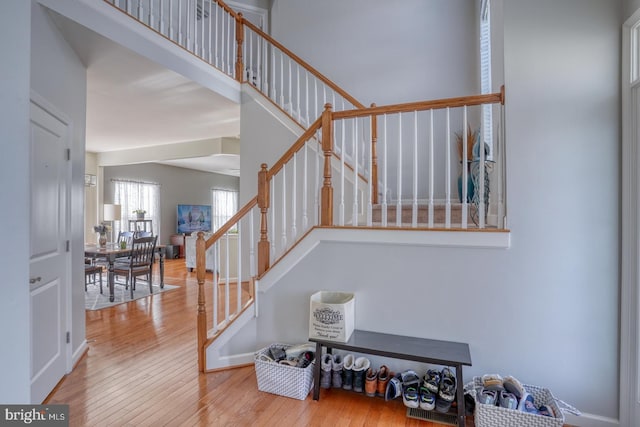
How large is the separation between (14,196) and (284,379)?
1997 millimetres

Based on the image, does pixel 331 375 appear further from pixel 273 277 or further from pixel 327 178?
pixel 327 178

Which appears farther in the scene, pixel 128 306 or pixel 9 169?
pixel 128 306

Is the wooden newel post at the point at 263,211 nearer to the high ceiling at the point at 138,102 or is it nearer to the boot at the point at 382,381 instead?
the boot at the point at 382,381

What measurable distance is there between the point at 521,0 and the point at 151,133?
5.54 metres

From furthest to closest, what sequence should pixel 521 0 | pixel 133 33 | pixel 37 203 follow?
pixel 133 33
pixel 37 203
pixel 521 0

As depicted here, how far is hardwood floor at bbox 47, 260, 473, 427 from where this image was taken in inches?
80.0

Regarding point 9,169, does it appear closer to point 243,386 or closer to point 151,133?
point 243,386

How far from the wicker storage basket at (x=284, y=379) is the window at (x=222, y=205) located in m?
8.59

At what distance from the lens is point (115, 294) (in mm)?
5012

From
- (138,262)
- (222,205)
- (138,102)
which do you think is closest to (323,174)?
(138,102)

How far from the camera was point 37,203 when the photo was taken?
7.06ft

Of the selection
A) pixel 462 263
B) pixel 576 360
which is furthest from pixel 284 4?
pixel 576 360

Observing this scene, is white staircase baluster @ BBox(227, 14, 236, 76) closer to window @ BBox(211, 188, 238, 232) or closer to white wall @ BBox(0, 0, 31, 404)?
white wall @ BBox(0, 0, 31, 404)

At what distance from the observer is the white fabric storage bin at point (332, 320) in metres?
2.21
